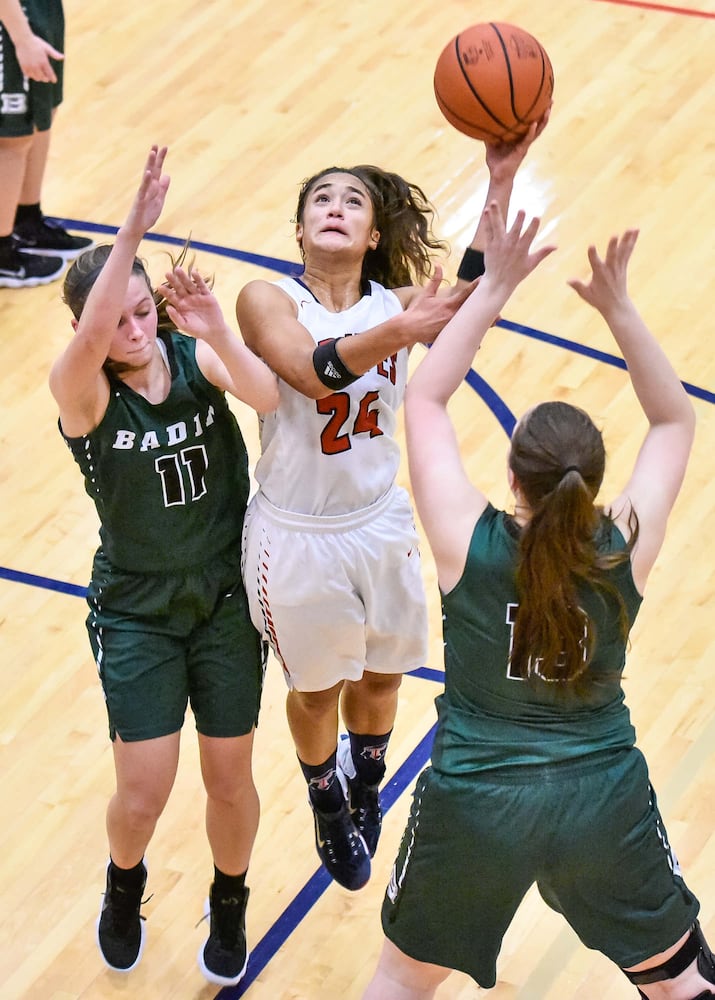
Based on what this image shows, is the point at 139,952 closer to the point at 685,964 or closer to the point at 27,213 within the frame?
the point at 685,964

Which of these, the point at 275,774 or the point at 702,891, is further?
the point at 275,774

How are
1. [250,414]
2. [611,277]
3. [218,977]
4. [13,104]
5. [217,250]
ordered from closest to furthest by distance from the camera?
[611,277] < [218,977] < [250,414] < [13,104] < [217,250]

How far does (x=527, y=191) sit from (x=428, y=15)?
227 centimetres

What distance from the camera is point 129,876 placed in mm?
4324

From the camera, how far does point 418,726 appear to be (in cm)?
529

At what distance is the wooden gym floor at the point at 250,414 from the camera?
462 cm

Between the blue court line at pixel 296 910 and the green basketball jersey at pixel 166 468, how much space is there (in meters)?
1.23

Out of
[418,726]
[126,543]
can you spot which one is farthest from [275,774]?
[126,543]

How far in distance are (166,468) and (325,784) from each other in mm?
1211

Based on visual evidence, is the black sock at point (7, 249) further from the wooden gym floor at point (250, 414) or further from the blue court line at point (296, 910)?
the blue court line at point (296, 910)

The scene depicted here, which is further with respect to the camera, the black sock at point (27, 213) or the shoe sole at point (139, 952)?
the black sock at point (27, 213)

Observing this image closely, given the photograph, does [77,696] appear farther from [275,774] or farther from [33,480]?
[33,480]

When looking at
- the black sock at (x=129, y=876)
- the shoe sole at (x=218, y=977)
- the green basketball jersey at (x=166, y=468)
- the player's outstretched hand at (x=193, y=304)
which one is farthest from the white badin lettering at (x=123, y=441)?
the shoe sole at (x=218, y=977)

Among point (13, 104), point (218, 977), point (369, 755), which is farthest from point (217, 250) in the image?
point (218, 977)
